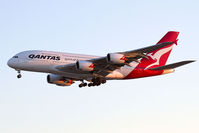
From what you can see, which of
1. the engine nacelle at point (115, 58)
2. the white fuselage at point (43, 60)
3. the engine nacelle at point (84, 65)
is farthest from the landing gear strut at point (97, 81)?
the engine nacelle at point (115, 58)

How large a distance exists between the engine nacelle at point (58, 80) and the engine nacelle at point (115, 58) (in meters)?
10.2

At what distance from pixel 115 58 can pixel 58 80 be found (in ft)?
37.5

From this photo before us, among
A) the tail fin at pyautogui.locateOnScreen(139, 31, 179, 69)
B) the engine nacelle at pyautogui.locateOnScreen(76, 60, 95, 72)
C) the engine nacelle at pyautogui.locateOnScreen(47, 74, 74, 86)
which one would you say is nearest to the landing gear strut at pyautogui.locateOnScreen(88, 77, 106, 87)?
the engine nacelle at pyautogui.locateOnScreen(76, 60, 95, 72)

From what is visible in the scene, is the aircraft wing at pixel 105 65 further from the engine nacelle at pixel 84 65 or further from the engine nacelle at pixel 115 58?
the engine nacelle at pixel 84 65

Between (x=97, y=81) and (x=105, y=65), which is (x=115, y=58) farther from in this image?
(x=97, y=81)

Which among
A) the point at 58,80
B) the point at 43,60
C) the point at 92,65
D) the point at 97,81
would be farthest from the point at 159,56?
the point at 43,60

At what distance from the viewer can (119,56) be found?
4394 centimetres

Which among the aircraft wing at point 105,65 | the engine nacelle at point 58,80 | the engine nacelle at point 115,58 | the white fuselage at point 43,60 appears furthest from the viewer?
the engine nacelle at point 58,80

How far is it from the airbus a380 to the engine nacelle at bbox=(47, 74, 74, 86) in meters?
0.90

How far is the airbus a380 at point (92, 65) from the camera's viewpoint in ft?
145

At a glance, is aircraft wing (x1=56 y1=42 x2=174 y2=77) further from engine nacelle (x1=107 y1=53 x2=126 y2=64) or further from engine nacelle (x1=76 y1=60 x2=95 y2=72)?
engine nacelle (x1=76 y1=60 x2=95 y2=72)

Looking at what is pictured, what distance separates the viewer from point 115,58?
43781 mm

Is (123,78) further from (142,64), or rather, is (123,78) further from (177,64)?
(177,64)

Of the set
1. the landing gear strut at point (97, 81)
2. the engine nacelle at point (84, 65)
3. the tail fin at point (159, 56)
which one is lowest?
the landing gear strut at point (97, 81)
